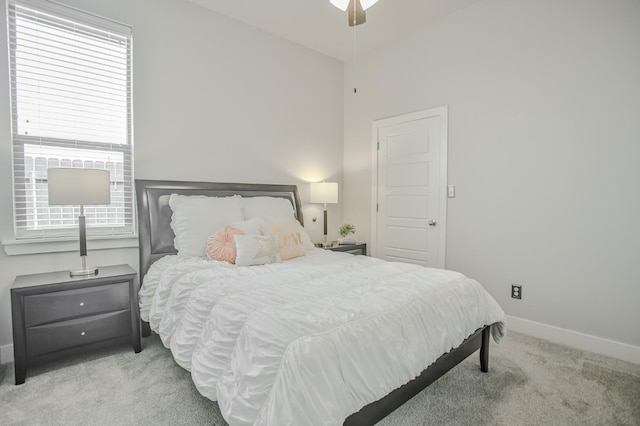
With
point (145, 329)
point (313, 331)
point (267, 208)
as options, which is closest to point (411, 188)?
point (267, 208)

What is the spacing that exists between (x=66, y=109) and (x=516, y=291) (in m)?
4.20

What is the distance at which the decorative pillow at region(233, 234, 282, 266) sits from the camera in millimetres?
2449

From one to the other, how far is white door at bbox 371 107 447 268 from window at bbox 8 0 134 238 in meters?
2.77

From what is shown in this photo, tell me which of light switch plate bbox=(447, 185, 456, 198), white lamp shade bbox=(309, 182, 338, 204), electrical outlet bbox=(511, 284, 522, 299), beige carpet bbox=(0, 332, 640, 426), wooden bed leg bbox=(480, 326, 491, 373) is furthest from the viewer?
white lamp shade bbox=(309, 182, 338, 204)

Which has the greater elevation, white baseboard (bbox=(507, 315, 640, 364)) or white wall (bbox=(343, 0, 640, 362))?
white wall (bbox=(343, 0, 640, 362))

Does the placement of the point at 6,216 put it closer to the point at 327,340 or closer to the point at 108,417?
the point at 108,417

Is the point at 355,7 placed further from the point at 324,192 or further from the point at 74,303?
the point at 74,303

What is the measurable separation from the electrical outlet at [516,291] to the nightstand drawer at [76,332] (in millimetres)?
3308

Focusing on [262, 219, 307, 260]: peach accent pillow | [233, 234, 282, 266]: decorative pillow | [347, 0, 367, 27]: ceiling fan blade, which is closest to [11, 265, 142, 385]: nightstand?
[233, 234, 282, 266]: decorative pillow

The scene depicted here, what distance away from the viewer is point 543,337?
2.88m

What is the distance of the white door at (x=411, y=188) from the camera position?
141 inches

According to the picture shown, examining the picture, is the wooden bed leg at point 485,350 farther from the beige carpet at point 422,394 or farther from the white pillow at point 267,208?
the white pillow at point 267,208

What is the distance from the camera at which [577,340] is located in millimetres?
2703

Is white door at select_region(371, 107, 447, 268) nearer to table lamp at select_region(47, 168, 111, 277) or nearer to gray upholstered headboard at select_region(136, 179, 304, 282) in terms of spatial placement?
gray upholstered headboard at select_region(136, 179, 304, 282)
